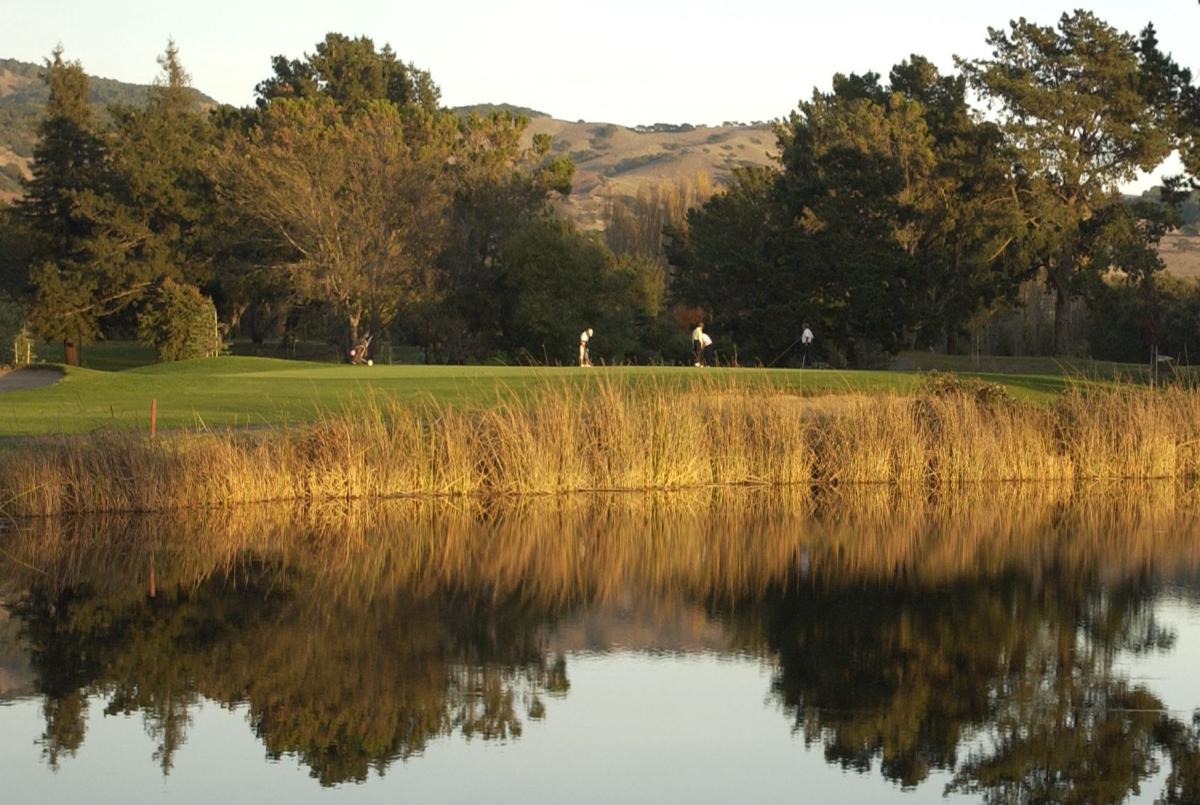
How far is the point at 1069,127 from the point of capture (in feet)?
193

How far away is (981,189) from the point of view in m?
60.5

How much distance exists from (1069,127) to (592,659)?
165ft

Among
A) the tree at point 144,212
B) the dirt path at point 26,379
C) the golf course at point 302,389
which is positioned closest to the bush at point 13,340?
the dirt path at point 26,379

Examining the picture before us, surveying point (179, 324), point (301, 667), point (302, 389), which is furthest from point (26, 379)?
point (301, 667)

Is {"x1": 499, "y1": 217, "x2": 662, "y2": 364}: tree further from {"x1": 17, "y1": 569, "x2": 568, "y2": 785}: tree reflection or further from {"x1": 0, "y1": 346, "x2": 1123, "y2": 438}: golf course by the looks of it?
{"x1": 17, "y1": 569, "x2": 568, "y2": 785}: tree reflection

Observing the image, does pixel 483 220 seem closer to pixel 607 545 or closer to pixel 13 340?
pixel 13 340

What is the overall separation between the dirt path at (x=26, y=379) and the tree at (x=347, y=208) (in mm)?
13562

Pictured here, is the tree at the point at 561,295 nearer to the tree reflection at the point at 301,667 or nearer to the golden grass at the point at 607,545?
Result: the golden grass at the point at 607,545

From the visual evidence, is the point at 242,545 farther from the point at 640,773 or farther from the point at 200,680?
the point at 640,773

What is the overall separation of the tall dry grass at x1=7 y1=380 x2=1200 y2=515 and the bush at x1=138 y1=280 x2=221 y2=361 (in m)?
32.5

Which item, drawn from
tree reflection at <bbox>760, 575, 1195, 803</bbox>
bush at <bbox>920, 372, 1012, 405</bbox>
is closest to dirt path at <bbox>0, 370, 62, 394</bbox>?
bush at <bbox>920, 372, 1012, 405</bbox>

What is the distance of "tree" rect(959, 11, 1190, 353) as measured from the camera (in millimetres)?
57688

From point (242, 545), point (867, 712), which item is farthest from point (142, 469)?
point (867, 712)

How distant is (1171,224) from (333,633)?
51644 mm
